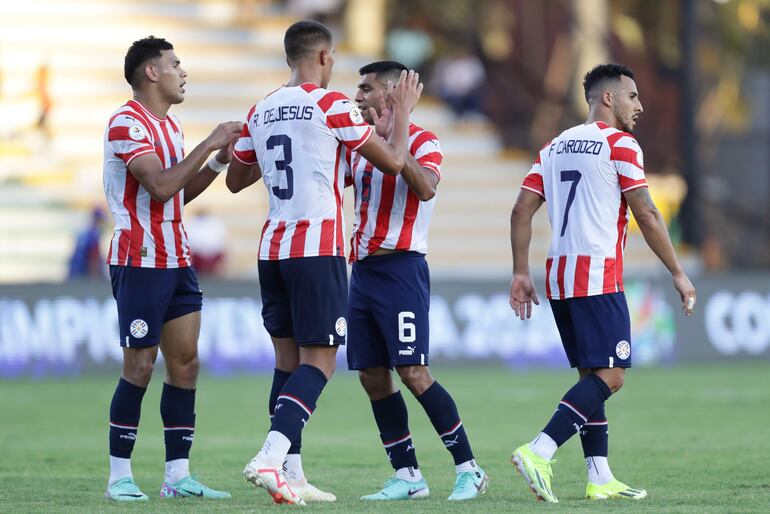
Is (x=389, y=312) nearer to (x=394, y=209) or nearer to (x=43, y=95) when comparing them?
(x=394, y=209)

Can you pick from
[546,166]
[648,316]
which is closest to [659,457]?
[546,166]

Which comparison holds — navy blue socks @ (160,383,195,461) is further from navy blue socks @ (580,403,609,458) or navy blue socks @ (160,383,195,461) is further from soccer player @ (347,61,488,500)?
navy blue socks @ (580,403,609,458)

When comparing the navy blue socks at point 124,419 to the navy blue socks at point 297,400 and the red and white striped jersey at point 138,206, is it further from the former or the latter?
the navy blue socks at point 297,400

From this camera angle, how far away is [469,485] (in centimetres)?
803

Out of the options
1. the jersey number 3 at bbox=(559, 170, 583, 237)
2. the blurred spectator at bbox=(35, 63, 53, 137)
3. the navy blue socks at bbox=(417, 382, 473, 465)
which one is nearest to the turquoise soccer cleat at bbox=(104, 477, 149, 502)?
the navy blue socks at bbox=(417, 382, 473, 465)

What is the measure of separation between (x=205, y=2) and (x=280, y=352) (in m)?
22.6

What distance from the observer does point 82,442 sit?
11.8 metres

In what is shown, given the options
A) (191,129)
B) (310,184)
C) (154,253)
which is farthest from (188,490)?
(191,129)

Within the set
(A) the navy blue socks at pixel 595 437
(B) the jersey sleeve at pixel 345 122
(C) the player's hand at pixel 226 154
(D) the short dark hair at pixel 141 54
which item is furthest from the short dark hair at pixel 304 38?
(A) the navy blue socks at pixel 595 437

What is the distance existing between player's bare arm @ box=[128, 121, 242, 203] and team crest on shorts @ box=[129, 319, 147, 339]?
696mm

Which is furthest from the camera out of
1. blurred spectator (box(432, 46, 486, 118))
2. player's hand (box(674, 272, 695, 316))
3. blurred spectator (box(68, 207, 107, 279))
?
blurred spectator (box(432, 46, 486, 118))

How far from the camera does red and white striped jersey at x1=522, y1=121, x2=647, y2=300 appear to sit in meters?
8.01

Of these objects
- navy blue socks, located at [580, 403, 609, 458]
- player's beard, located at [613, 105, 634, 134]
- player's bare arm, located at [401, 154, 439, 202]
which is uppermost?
player's beard, located at [613, 105, 634, 134]

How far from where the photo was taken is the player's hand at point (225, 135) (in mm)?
8055
